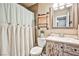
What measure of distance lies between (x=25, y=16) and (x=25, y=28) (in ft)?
0.63

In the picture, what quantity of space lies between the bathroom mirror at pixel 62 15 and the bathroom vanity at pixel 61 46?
0.69 ft

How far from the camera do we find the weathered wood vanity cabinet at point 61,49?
183 cm

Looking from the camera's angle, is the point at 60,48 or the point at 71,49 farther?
the point at 60,48

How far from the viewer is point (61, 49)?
6.32 feet

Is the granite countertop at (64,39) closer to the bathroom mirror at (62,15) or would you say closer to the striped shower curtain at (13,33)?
the bathroom mirror at (62,15)

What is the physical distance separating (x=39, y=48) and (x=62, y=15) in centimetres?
64

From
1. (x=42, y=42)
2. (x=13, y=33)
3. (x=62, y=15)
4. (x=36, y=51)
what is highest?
(x=62, y=15)

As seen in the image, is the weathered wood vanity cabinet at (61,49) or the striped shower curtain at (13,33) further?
the striped shower curtain at (13,33)

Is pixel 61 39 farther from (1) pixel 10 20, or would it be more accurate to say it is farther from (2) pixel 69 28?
(1) pixel 10 20

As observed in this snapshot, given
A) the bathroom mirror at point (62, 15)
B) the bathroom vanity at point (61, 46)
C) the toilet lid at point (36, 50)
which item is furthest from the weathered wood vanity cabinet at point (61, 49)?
the bathroom mirror at point (62, 15)

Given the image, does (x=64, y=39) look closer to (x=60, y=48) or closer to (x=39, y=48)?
(x=60, y=48)

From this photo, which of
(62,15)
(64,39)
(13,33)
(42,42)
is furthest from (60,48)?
(13,33)

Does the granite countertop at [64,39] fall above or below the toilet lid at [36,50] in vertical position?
above

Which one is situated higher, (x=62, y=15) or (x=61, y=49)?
(x=62, y=15)
